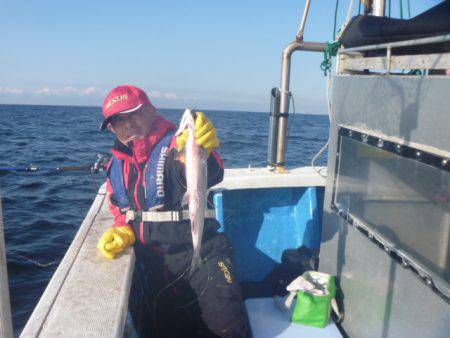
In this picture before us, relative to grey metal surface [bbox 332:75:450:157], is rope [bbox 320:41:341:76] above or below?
above

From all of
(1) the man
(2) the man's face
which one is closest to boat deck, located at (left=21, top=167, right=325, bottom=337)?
(1) the man

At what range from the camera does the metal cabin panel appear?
224 centimetres

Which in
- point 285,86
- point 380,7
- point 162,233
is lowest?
point 162,233

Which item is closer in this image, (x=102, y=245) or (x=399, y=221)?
(x=399, y=221)

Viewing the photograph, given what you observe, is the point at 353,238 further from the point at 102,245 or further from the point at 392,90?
the point at 102,245

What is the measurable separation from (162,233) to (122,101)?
1.34 m

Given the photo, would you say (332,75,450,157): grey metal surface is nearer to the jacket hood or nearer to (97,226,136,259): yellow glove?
the jacket hood

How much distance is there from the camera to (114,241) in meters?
3.45

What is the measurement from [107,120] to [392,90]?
101 inches

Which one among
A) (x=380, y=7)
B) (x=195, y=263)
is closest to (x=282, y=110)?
(x=380, y=7)

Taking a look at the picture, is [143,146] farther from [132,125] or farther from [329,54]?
[329,54]

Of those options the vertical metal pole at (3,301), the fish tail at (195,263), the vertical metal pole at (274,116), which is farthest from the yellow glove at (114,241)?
the vertical metal pole at (274,116)

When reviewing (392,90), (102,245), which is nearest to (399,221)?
(392,90)

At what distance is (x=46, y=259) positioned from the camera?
29.6 feet
